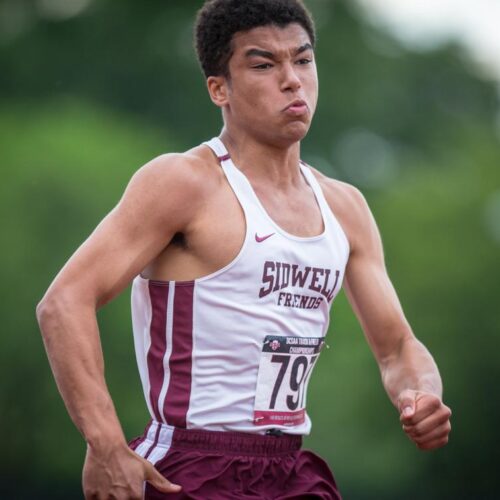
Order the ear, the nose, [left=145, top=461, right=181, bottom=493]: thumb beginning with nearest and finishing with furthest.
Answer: [left=145, top=461, right=181, bottom=493]: thumb → the nose → the ear

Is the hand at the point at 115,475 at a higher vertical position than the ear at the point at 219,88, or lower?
lower

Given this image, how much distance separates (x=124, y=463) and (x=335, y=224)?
1.41 metres

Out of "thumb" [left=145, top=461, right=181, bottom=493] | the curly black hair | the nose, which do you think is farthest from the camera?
the curly black hair

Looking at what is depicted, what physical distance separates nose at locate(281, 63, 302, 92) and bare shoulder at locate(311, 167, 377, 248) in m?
0.52

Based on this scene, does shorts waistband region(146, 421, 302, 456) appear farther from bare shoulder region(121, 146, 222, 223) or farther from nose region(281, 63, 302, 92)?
nose region(281, 63, 302, 92)

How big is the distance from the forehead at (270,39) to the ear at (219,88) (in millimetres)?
146

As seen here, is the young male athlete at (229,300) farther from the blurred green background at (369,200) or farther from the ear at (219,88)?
the blurred green background at (369,200)

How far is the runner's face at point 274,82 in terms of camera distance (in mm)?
5320

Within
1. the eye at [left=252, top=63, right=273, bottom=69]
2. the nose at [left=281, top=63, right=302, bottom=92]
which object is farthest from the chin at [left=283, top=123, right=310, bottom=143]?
the eye at [left=252, top=63, right=273, bottom=69]

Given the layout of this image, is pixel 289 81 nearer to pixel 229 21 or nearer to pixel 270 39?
pixel 270 39

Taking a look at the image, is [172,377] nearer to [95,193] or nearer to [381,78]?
[95,193]

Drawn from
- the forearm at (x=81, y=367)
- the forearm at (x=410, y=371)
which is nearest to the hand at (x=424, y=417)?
the forearm at (x=410, y=371)

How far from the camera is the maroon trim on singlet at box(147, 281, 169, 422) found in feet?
16.7

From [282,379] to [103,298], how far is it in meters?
0.76
